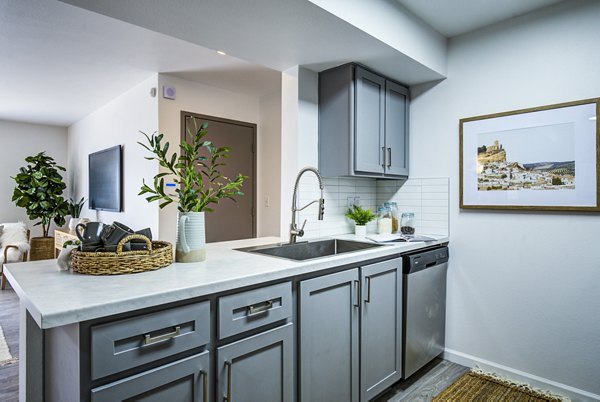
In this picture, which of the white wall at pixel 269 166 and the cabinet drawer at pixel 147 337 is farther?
the white wall at pixel 269 166

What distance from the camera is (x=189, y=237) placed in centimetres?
148

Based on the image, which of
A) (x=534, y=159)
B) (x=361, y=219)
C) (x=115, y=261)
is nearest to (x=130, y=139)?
(x=361, y=219)

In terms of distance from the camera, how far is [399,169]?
2.66 m

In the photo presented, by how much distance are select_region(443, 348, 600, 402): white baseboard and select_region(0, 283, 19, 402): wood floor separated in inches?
109

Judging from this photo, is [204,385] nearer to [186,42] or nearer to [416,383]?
[416,383]

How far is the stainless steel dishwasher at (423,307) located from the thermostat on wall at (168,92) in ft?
9.35

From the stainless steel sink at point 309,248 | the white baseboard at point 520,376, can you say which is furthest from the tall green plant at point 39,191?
the white baseboard at point 520,376

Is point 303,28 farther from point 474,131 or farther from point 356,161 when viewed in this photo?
point 474,131

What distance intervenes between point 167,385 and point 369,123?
1889 mm

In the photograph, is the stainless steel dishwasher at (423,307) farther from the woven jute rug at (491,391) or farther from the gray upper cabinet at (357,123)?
the gray upper cabinet at (357,123)

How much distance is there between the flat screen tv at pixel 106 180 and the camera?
167 inches

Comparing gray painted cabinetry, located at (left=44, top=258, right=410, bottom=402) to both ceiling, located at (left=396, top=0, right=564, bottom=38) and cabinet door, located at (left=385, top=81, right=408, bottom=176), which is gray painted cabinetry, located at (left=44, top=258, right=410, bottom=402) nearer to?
cabinet door, located at (left=385, top=81, right=408, bottom=176)

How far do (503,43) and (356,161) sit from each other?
1.23 metres

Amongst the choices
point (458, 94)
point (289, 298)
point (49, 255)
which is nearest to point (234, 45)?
point (289, 298)
